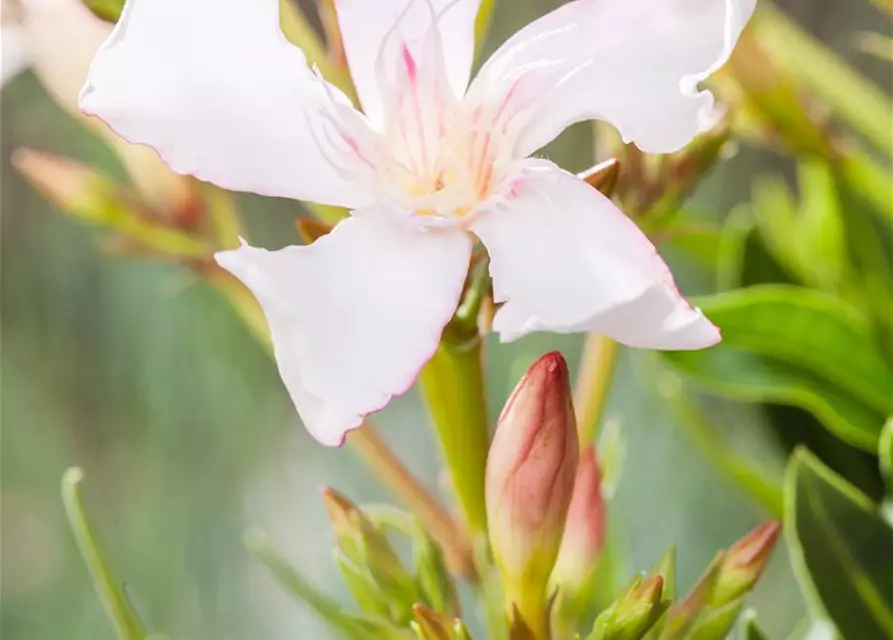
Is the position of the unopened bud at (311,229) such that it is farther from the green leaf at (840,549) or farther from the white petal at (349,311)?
the green leaf at (840,549)

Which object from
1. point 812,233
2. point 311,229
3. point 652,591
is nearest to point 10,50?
point 311,229

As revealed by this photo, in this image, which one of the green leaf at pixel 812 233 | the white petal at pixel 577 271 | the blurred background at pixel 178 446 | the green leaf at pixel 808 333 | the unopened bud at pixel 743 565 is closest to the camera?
the white petal at pixel 577 271

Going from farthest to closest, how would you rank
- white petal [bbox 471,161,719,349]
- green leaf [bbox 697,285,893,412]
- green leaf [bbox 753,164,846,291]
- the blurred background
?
the blurred background
green leaf [bbox 753,164,846,291]
green leaf [bbox 697,285,893,412]
white petal [bbox 471,161,719,349]

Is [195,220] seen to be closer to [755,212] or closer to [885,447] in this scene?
[885,447]

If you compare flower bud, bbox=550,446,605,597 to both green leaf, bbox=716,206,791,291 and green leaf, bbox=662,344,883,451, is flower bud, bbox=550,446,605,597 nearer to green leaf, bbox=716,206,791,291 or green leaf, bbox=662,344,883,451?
green leaf, bbox=662,344,883,451

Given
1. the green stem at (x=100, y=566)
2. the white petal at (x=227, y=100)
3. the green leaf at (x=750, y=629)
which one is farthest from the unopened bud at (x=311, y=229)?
the green leaf at (x=750, y=629)

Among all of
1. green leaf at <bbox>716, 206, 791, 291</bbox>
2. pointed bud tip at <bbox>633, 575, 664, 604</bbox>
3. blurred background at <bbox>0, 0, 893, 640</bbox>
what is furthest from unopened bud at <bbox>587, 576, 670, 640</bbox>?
blurred background at <bbox>0, 0, 893, 640</bbox>
